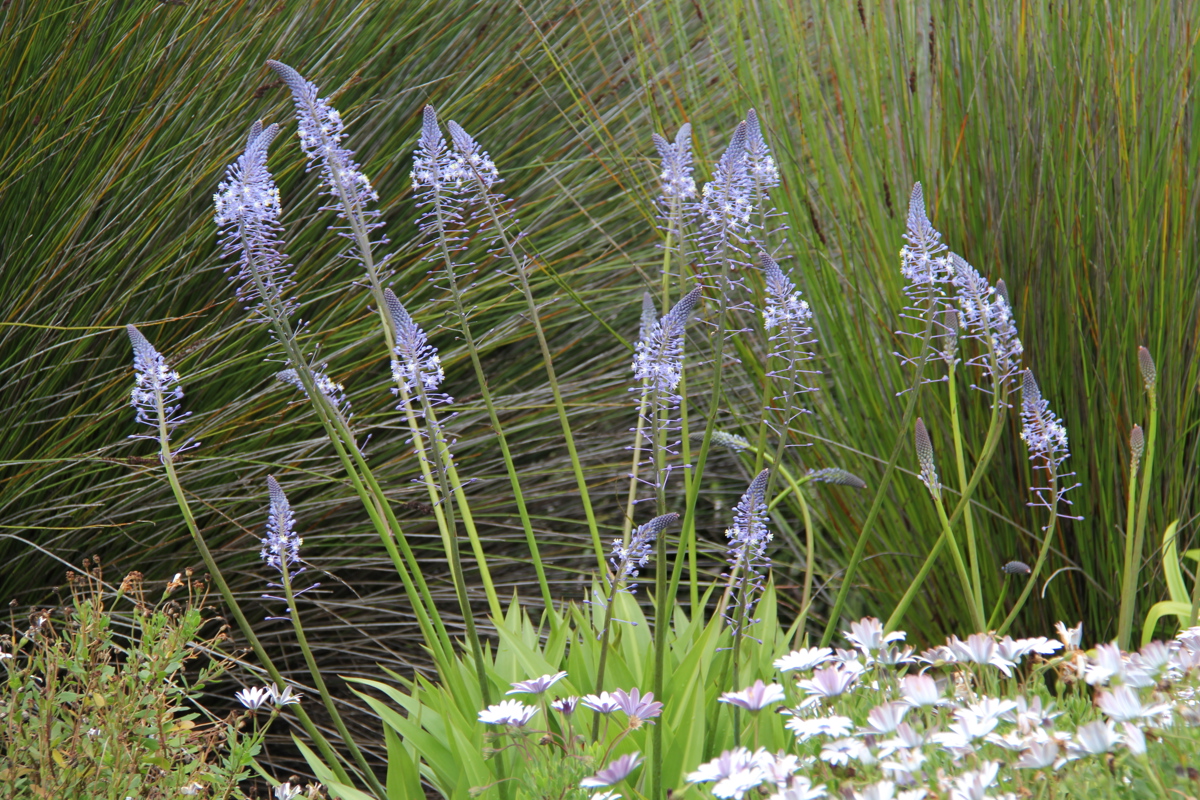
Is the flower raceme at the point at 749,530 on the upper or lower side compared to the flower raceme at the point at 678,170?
lower

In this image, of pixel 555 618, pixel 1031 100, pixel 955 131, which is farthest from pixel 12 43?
pixel 1031 100

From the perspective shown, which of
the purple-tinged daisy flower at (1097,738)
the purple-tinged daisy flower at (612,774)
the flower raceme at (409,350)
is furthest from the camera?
the flower raceme at (409,350)

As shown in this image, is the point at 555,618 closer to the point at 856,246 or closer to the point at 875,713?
the point at 875,713

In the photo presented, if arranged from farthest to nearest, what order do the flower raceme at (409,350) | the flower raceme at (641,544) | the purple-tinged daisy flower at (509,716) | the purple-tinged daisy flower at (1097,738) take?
the flower raceme at (409,350) < the flower raceme at (641,544) < the purple-tinged daisy flower at (509,716) < the purple-tinged daisy flower at (1097,738)

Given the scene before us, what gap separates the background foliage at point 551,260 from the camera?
81.0 inches

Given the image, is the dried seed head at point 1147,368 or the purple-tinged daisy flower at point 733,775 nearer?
the purple-tinged daisy flower at point 733,775

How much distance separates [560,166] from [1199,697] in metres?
2.31

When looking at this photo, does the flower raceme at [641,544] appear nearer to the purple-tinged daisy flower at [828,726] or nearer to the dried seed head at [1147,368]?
the purple-tinged daisy flower at [828,726]

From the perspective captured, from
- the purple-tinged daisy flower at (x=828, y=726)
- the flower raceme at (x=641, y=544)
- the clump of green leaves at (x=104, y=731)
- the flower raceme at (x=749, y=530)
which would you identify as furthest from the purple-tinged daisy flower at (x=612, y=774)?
the clump of green leaves at (x=104, y=731)

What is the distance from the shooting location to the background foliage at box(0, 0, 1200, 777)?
206 centimetres

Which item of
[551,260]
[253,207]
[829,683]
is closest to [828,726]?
[829,683]

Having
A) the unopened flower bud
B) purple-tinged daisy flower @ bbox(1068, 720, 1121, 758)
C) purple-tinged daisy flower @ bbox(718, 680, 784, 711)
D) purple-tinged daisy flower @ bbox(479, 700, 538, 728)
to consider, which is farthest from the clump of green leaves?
the unopened flower bud

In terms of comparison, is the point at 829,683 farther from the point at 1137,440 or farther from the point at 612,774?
the point at 1137,440

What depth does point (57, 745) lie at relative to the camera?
1438 mm
